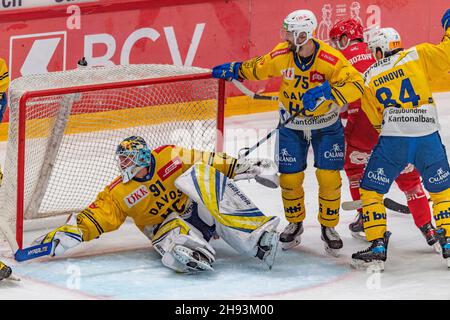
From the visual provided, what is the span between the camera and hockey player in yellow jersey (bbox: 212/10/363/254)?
736cm

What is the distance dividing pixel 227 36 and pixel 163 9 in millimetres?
591

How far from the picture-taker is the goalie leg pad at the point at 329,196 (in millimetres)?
7578

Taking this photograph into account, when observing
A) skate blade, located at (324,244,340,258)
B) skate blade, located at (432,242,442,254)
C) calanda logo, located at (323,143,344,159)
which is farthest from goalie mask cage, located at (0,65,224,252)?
skate blade, located at (432,242,442,254)

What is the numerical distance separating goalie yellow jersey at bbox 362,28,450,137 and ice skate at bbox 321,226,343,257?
28.9 inches

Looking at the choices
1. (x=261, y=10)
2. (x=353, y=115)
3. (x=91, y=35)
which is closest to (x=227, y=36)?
(x=261, y=10)

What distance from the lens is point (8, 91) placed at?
25.5 feet

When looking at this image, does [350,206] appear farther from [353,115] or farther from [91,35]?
[91,35]

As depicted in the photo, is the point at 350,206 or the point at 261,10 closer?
the point at 350,206

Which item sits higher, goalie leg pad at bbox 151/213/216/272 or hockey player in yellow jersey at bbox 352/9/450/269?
hockey player in yellow jersey at bbox 352/9/450/269

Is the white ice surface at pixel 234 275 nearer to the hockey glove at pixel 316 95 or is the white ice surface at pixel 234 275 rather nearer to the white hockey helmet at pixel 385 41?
the hockey glove at pixel 316 95

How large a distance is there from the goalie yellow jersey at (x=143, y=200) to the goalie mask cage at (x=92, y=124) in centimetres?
45

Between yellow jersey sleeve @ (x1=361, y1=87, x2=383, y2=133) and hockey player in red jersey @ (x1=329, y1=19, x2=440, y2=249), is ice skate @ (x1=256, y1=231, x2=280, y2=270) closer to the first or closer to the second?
yellow jersey sleeve @ (x1=361, y1=87, x2=383, y2=133)

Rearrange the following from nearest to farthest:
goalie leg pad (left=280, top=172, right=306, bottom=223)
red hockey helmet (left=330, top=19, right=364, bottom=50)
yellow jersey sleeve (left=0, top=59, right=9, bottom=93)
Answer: goalie leg pad (left=280, top=172, right=306, bottom=223) → yellow jersey sleeve (left=0, top=59, right=9, bottom=93) → red hockey helmet (left=330, top=19, right=364, bottom=50)

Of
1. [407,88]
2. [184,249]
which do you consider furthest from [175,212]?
[407,88]
